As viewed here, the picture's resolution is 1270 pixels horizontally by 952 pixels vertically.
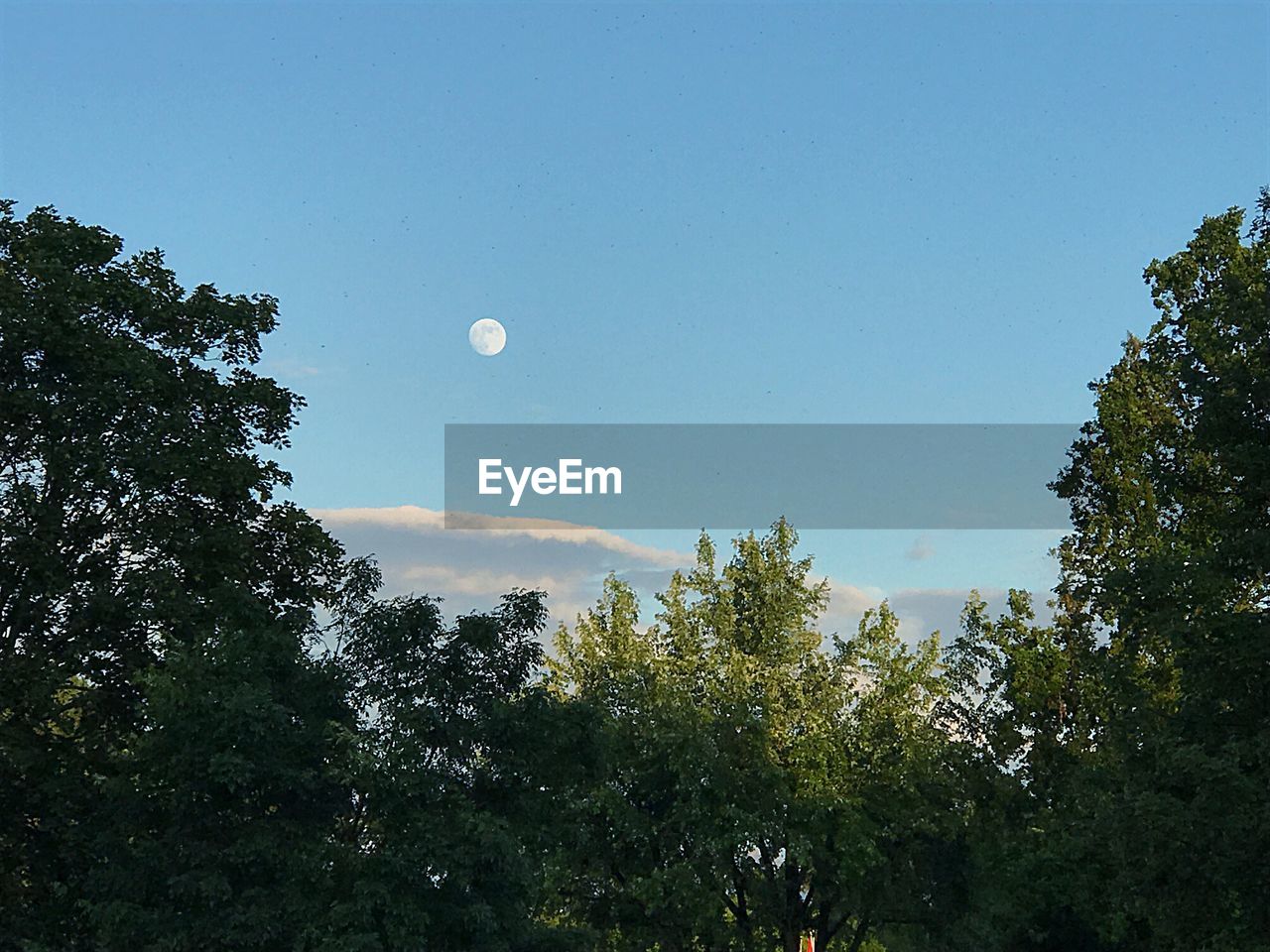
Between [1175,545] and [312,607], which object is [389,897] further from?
[1175,545]

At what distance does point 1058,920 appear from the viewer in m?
43.4

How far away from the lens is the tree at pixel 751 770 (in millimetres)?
41094

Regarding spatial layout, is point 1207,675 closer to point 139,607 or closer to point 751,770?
point 751,770

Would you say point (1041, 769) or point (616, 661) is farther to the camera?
point (616, 661)

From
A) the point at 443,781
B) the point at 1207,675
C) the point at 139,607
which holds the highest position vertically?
the point at 139,607

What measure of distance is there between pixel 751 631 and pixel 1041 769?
34.4 feet

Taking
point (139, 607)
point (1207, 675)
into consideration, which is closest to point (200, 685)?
point (139, 607)

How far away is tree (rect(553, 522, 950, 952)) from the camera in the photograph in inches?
1618

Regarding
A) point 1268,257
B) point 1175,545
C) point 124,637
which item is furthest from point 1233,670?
point 124,637

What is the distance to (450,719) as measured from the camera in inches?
1027

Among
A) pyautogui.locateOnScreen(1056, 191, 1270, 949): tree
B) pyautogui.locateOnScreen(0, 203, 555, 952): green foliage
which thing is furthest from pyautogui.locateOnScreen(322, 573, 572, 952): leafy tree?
pyautogui.locateOnScreen(1056, 191, 1270, 949): tree

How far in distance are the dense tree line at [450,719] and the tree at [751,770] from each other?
170 millimetres

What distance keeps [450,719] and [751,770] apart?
18433mm

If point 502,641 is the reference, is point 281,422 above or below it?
above
